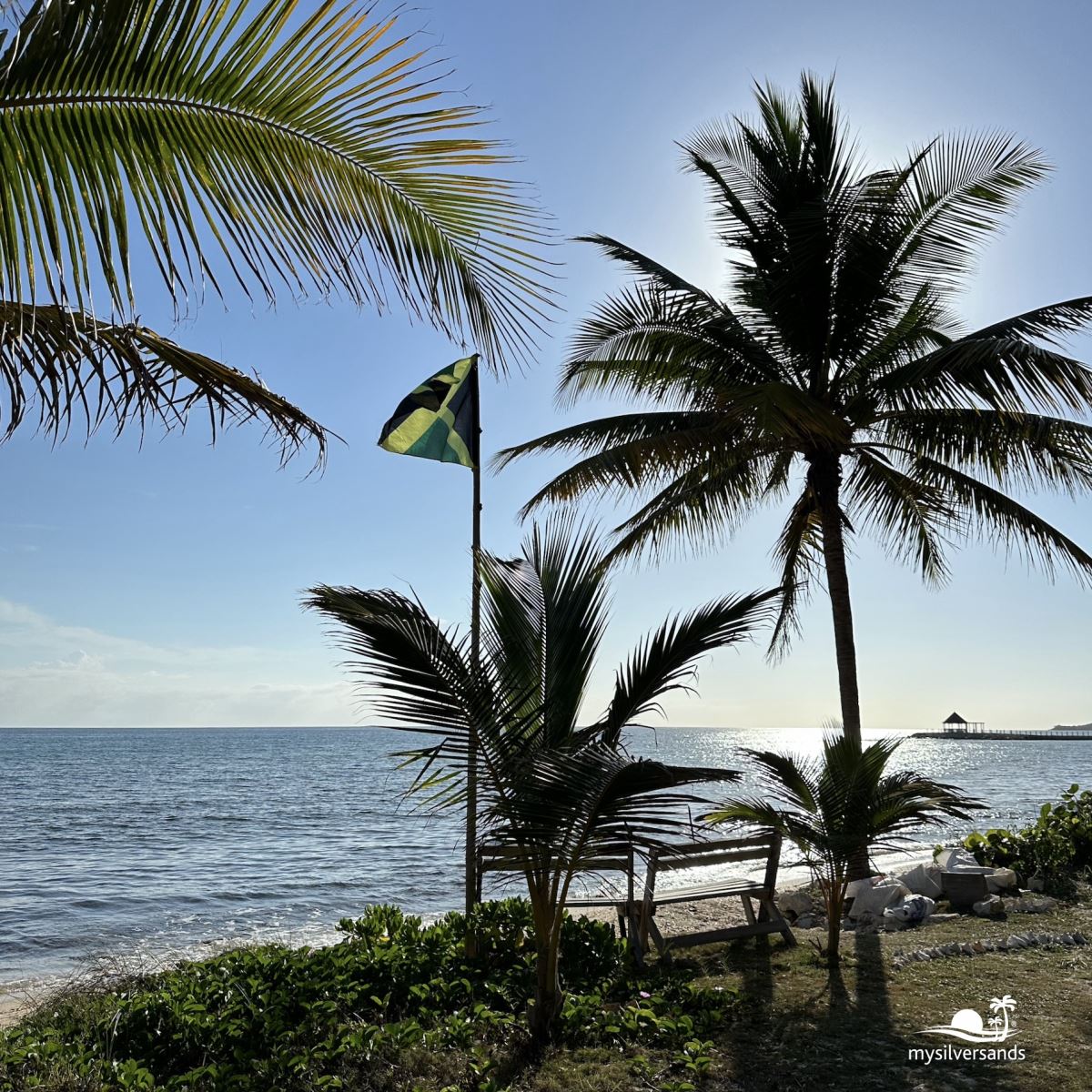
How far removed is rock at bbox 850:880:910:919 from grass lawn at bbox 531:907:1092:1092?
1.38 meters

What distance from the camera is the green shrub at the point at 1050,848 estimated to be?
32.2ft

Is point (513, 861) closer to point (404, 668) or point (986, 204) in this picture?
point (404, 668)

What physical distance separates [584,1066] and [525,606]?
2.69 m

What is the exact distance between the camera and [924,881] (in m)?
9.63

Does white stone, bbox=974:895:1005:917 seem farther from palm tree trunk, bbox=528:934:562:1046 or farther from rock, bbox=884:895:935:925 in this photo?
palm tree trunk, bbox=528:934:562:1046

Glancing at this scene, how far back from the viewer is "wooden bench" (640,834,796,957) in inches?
288

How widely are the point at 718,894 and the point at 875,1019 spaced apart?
2.43m

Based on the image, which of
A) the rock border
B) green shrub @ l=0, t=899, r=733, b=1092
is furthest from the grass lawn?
green shrub @ l=0, t=899, r=733, b=1092

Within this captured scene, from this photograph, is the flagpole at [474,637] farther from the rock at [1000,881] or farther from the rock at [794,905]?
the rock at [1000,881]

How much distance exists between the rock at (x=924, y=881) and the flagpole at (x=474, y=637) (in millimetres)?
5272

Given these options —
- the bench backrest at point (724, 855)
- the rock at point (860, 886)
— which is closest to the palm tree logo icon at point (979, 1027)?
the bench backrest at point (724, 855)

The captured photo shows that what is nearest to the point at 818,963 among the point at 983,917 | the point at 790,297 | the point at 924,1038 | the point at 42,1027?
the point at 924,1038

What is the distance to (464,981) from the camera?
19.4ft

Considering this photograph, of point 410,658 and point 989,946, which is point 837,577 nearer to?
point 989,946
